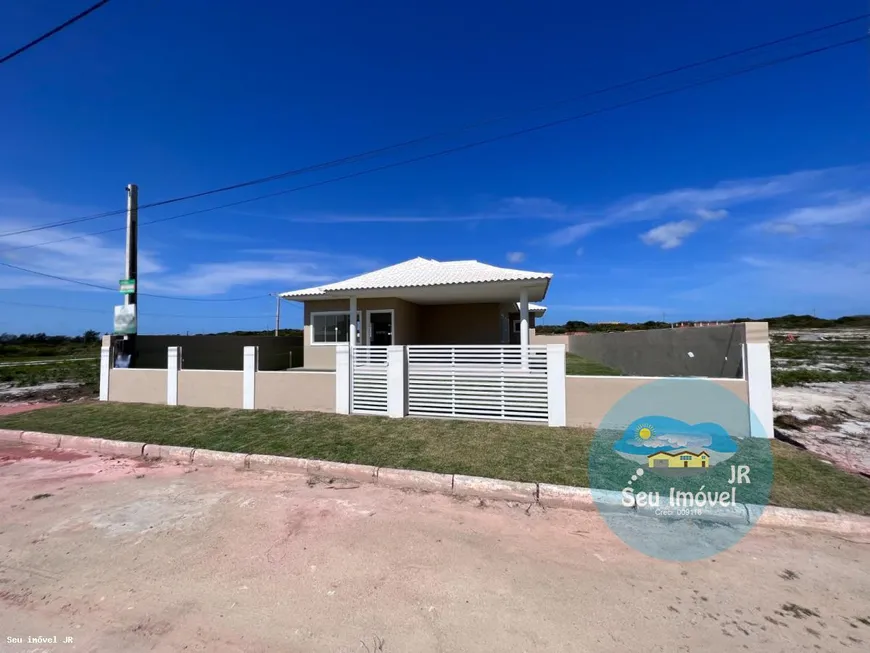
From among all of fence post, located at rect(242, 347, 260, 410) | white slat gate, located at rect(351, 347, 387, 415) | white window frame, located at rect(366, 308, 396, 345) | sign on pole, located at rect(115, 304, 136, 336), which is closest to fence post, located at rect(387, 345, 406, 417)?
white slat gate, located at rect(351, 347, 387, 415)

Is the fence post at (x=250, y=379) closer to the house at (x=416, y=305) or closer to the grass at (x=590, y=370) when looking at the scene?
the house at (x=416, y=305)

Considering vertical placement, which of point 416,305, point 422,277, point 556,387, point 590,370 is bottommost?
point 590,370

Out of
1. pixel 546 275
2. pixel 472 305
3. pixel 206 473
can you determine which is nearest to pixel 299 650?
pixel 206 473

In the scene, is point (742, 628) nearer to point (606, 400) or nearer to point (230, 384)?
point (606, 400)

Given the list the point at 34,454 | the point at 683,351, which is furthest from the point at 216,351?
the point at 683,351

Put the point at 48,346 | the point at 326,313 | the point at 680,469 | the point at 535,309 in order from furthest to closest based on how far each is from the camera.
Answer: the point at 48,346 → the point at 535,309 → the point at 326,313 → the point at 680,469

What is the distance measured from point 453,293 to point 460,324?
3.15 metres

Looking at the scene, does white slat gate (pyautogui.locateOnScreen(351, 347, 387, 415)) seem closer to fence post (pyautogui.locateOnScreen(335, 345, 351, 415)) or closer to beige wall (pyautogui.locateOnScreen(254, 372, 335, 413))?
fence post (pyautogui.locateOnScreen(335, 345, 351, 415))

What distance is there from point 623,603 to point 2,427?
417 inches

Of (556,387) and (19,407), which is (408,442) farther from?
(19,407)

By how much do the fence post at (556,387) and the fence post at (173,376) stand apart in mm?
8185

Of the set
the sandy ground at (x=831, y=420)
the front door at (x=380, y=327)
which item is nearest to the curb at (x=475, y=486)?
the sandy ground at (x=831, y=420)

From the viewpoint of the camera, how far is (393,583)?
277 centimetres

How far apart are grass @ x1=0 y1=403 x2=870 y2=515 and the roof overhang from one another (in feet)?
13.6
